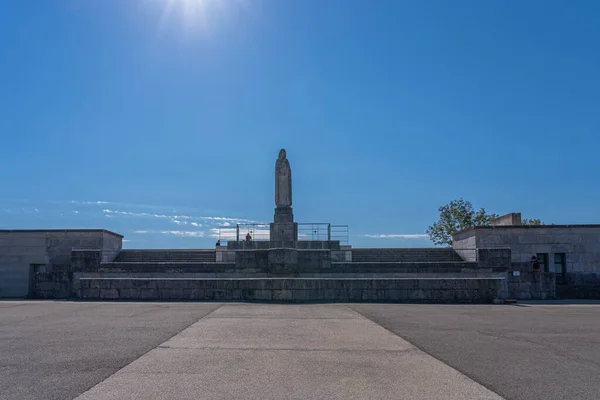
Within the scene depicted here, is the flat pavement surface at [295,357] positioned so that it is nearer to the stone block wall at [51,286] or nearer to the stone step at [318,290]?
the stone step at [318,290]

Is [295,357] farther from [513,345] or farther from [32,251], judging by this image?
[32,251]

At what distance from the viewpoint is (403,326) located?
8.91 metres

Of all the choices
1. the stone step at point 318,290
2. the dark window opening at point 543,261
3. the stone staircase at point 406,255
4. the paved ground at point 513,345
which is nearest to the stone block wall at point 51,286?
the stone step at point 318,290

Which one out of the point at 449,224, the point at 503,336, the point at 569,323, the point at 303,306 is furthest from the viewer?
the point at 449,224

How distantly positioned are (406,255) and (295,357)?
1852 centimetres

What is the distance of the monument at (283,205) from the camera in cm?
2702

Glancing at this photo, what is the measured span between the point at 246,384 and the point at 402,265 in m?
16.9

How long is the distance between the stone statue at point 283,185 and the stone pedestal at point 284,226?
53 centimetres

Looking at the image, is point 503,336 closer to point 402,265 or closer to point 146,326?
point 146,326

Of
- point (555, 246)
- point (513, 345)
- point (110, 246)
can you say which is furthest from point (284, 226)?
point (513, 345)

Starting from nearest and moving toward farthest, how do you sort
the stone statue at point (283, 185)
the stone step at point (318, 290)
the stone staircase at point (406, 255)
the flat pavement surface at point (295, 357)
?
1. the flat pavement surface at point (295, 357)
2. the stone step at point (318, 290)
3. the stone staircase at point (406, 255)
4. the stone statue at point (283, 185)

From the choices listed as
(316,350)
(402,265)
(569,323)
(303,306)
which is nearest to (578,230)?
(402,265)

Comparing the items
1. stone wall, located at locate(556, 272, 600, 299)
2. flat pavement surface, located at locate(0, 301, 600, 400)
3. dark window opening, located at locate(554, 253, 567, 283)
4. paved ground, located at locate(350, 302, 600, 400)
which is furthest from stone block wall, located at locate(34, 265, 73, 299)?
dark window opening, located at locate(554, 253, 567, 283)

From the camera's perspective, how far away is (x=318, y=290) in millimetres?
14258
